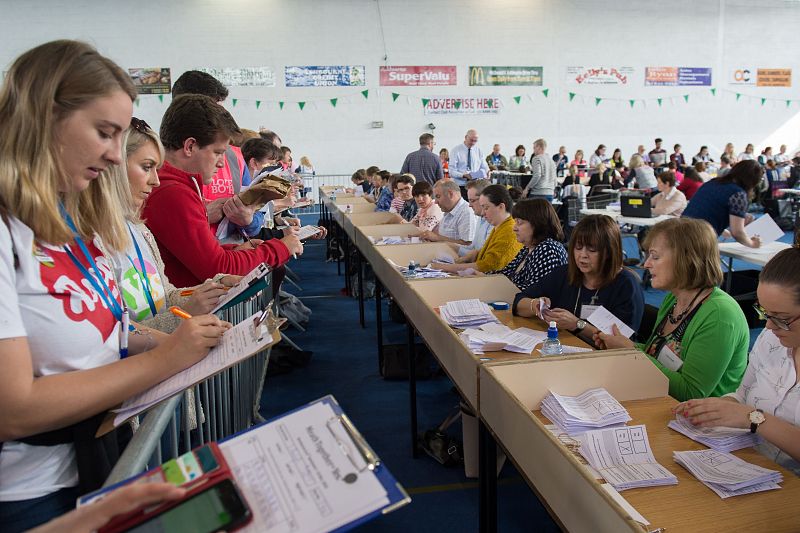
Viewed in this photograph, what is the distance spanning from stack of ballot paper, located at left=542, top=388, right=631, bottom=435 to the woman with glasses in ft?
0.62

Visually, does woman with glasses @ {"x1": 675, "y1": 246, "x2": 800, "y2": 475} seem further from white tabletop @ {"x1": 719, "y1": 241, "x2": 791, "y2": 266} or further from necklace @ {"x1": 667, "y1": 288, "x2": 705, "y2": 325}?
white tabletop @ {"x1": 719, "y1": 241, "x2": 791, "y2": 266}

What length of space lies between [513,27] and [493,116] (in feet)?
6.77

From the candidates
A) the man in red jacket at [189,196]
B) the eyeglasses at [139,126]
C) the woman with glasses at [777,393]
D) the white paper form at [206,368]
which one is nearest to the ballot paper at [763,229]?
the woman with glasses at [777,393]

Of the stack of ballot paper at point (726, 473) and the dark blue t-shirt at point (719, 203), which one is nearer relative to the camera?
the stack of ballot paper at point (726, 473)

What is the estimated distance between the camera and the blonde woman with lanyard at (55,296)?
0.87 metres

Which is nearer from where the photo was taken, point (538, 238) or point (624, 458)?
point (624, 458)

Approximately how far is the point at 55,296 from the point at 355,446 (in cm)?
53

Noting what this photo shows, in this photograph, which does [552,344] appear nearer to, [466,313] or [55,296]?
[466,313]

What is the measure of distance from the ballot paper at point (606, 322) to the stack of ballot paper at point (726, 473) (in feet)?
2.73

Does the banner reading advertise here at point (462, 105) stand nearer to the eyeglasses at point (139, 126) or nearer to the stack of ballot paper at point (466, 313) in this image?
the stack of ballot paper at point (466, 313)

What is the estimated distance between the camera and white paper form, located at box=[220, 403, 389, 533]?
0.69 metres

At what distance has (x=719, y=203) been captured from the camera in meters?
4.57

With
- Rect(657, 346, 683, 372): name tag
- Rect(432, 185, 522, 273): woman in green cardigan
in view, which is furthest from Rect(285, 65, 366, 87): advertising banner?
Rect(657, 346, 683, 372): name tag

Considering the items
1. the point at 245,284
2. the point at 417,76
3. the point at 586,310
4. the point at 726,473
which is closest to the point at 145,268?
the point at 245,284
